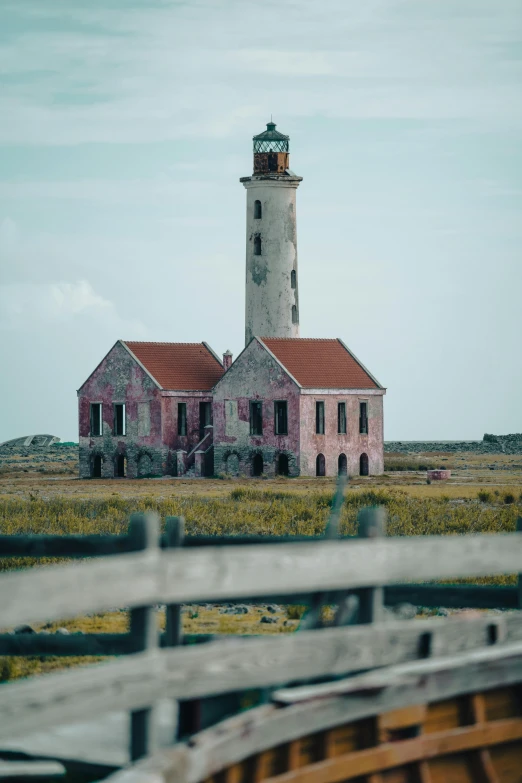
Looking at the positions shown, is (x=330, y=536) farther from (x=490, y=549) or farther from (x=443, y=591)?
(x=443, y=591)

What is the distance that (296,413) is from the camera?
49562 millimetres

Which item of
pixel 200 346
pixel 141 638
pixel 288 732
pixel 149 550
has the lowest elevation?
pixel 288 732

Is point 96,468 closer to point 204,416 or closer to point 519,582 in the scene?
point 204,416

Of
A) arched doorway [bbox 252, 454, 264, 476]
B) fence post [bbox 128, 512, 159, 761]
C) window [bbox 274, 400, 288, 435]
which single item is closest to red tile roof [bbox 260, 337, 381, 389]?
window [bbox 274, 400, 288, 435]

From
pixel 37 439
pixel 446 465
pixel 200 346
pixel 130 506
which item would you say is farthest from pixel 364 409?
pixel 37 439

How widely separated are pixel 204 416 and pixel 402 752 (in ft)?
157

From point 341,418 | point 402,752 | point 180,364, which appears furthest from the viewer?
point 180,364

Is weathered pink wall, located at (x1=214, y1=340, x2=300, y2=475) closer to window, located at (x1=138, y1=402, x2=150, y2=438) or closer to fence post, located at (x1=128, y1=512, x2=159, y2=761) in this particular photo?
window, located at (x1=138, y1=402, x2=150, y2=438)

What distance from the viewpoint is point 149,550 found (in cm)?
559

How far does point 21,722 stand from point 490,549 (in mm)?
2849

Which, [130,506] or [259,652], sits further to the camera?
[130,506]

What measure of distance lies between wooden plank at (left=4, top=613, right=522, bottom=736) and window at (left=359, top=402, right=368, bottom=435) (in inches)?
1767

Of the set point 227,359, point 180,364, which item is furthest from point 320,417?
point 227,359


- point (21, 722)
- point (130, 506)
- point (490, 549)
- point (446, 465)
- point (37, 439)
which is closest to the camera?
point (21, 722)
